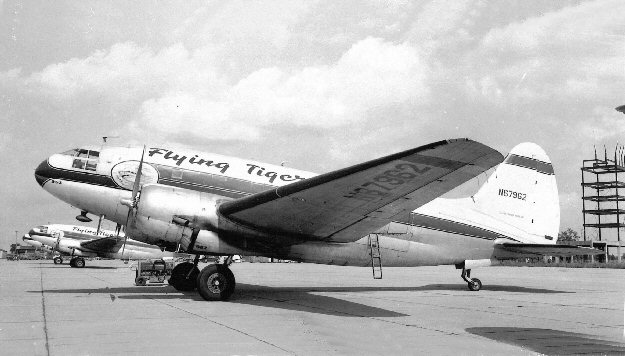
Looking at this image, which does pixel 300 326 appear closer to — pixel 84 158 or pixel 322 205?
pixel 322 205

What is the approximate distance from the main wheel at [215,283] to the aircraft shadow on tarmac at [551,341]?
216 inches

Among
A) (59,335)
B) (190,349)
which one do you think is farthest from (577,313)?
(59,335)

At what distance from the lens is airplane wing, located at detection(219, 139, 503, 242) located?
8367 mm

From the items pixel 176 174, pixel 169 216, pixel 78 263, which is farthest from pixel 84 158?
pixel 78 263

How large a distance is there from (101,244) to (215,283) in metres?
27.5

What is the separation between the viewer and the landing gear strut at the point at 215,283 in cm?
1134

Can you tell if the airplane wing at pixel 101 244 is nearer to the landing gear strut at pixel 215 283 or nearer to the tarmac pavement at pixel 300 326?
the tarmac pavement at pixel 300 326

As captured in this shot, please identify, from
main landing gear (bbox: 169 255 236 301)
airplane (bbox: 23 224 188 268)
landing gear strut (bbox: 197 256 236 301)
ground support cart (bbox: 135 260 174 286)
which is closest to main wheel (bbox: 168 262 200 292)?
main landing gear (bbox: 169 255 236 301)

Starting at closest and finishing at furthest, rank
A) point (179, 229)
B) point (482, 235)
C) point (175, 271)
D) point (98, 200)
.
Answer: point (179, 229) < point (98, 200) < point (175, 271) < point (482, 235)

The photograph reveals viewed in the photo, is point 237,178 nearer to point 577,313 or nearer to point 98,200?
point 98,200

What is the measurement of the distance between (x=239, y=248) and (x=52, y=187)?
5.16 meters

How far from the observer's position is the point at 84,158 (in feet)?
43.7

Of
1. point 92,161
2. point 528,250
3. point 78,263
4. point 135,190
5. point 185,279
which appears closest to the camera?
point 135,190

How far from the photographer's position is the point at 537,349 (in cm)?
639
